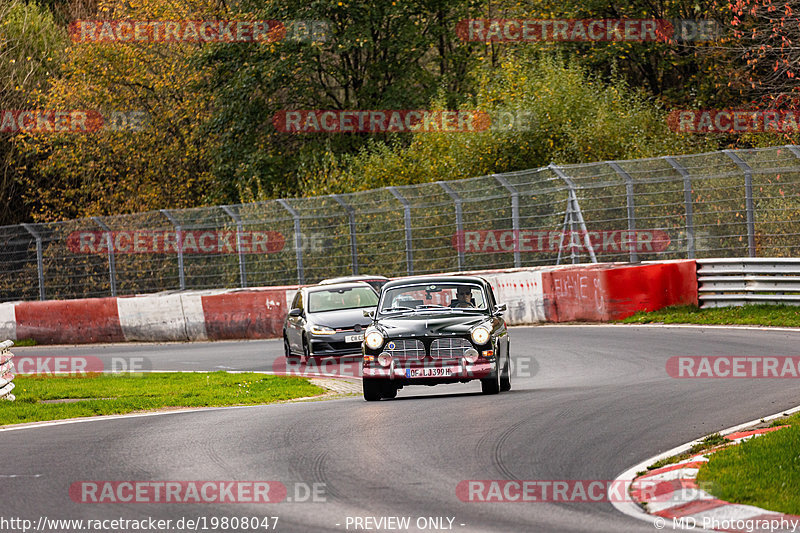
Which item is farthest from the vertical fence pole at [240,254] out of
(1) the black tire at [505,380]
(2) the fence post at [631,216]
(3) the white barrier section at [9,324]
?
(1) the black tire at [505,380]

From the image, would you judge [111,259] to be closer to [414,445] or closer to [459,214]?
[459,214]

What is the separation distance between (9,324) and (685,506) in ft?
82.9

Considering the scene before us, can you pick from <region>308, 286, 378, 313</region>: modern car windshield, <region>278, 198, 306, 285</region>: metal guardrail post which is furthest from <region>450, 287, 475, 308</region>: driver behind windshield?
<region>278, 198, 306, 285</region>: metal guardrail post

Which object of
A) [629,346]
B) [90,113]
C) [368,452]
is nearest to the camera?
[368,452]

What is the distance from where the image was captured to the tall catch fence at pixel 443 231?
22.0 metres

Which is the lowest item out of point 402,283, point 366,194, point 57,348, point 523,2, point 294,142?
point 57,348

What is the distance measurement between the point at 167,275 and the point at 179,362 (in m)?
8.42

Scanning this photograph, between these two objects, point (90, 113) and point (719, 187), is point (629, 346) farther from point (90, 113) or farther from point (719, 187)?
point (90, 113)

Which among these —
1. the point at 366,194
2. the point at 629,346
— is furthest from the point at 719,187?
the point at 366,194

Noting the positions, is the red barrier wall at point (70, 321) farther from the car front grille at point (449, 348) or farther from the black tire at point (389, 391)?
the car front grille at point (449, 348)

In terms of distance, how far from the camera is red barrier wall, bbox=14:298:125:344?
94.2 ft

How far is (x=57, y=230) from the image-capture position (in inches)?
1221

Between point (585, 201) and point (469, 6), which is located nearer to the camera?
point (585, 201)

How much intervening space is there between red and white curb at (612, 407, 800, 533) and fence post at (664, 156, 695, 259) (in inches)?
564
